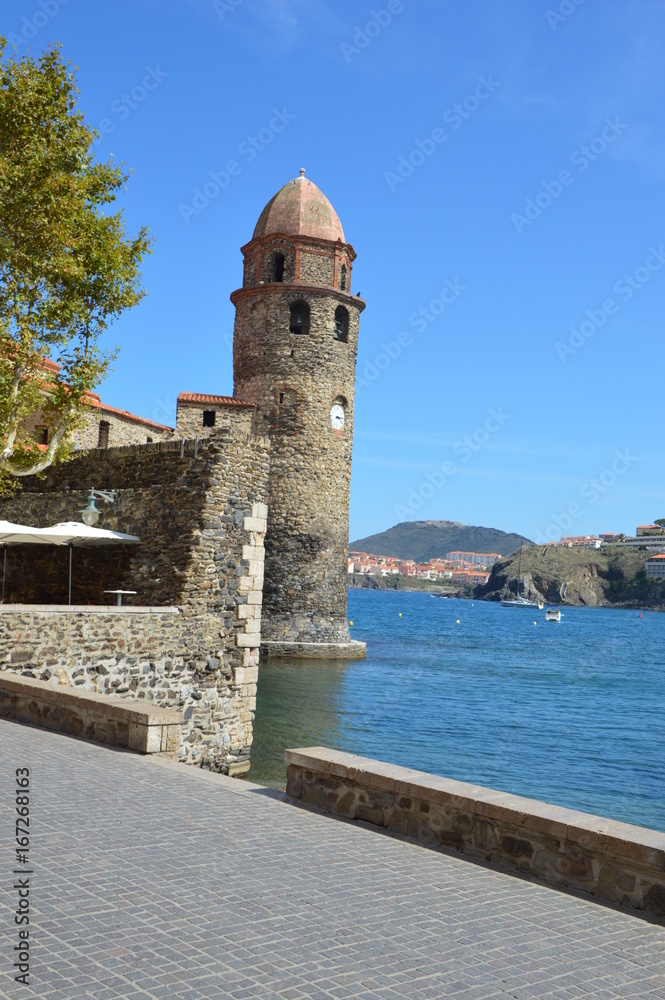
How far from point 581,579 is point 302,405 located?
141907mm

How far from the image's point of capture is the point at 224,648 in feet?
46.8

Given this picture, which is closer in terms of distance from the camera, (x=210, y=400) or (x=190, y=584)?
(x=190, y=584)

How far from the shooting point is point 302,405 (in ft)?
105

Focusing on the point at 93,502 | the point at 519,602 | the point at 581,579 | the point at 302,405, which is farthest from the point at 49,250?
the point at 581,579

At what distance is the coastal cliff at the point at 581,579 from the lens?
16150 centimetres

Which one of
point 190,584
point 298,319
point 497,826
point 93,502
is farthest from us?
point 298,319

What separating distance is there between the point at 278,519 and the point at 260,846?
26.4m

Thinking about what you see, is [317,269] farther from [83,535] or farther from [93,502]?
[83,535]

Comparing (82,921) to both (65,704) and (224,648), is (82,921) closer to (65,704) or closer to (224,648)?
(65,704)

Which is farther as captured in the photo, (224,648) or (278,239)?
(278,239)

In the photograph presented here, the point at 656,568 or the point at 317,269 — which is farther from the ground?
the point at 317,269

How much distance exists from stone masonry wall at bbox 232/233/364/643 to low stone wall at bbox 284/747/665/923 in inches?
984

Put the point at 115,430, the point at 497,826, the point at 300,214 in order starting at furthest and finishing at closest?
the point at 300,214 < the point at 115,430 < the point at 497,826

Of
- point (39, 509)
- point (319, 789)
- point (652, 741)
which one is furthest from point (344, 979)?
point (652, 741)
